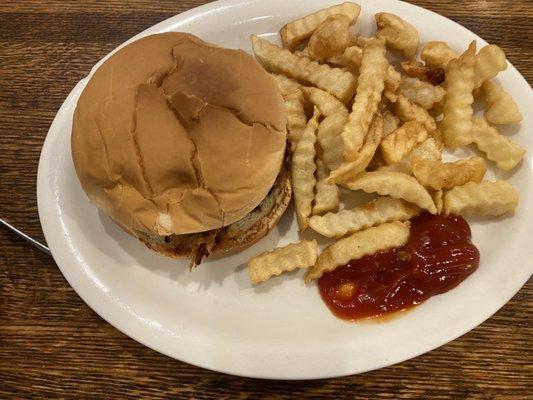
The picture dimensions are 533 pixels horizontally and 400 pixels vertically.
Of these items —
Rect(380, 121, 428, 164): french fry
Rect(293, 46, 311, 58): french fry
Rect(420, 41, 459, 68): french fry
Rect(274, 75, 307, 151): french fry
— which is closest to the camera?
Rect(380, 121, 428, 164): french fry

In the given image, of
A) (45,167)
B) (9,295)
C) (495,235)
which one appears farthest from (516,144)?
(9,295)

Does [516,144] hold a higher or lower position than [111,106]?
lower

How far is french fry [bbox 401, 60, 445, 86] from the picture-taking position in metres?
2.10

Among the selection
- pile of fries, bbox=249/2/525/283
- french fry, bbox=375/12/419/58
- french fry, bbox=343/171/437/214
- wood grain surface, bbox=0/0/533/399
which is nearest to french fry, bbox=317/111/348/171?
pile of fries, bbox=249/2/525/283

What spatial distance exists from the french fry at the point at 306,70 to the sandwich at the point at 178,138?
1.00 feet

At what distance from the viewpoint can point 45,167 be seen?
212 centimetres

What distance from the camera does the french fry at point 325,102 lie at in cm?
191

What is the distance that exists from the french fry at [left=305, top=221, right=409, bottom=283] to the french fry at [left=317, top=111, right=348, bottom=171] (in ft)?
0.93

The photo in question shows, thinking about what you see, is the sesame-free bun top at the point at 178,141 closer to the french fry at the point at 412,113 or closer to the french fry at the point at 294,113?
the french fry at the point at 294,113

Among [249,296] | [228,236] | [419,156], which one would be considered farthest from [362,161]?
[249,296]

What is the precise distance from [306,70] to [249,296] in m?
0.91

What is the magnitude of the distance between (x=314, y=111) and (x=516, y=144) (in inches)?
31.9

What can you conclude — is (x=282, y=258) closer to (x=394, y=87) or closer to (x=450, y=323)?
(x=450, y=323)

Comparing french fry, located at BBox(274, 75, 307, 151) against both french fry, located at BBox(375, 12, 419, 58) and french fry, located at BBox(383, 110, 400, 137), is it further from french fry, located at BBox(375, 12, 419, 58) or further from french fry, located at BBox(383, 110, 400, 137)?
french fry, located at BBox(375, 12, 419, 58)
